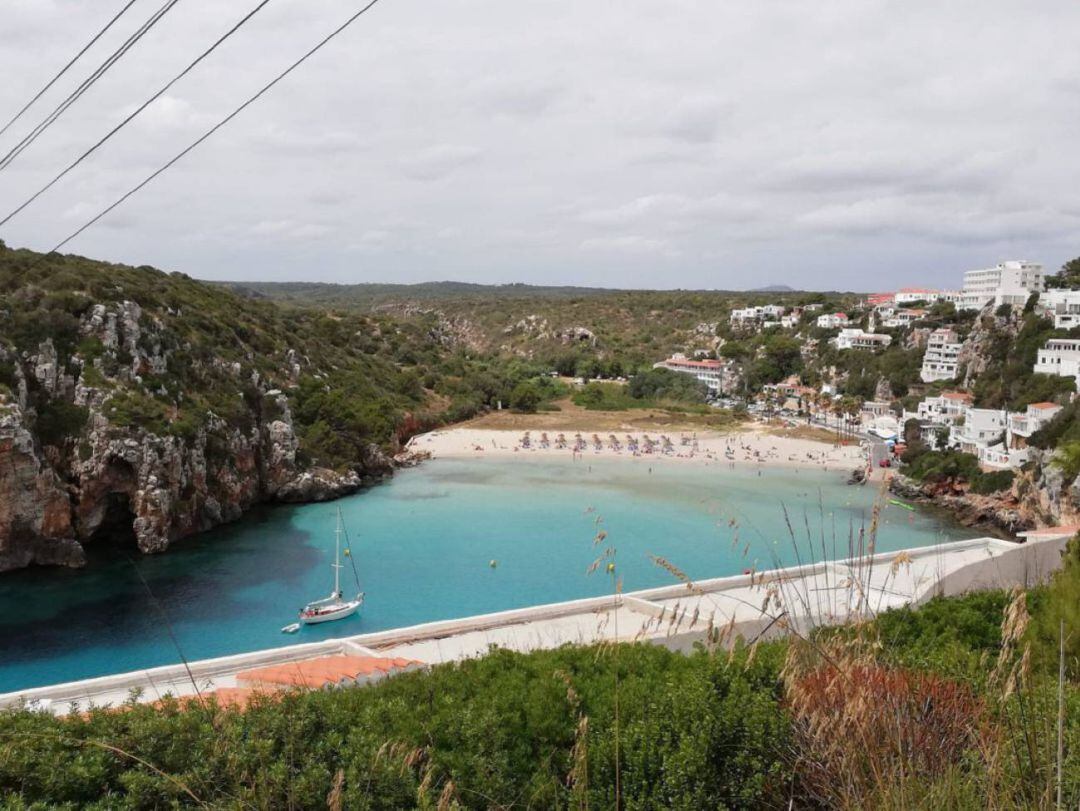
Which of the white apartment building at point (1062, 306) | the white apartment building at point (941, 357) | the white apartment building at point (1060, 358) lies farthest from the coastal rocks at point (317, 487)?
the white apartment building at point (1062, 306)

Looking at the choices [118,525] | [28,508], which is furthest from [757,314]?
[28,508]

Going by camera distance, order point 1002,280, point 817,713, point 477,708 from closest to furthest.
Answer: point 817,713
point 477,708
point 1002,280

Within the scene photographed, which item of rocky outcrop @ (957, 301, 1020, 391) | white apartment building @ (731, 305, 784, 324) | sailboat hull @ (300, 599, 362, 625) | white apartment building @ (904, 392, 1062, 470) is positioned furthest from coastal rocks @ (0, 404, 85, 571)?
white apartment building @ (731, 305, 784, 324)

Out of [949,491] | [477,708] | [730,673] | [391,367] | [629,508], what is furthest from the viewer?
[391,367]

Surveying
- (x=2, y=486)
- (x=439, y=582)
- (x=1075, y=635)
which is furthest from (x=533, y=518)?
(x=1075, y=635)

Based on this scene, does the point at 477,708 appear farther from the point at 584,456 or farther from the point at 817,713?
the point at 584,456

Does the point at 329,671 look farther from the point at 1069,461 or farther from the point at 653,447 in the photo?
the point at 653,447
